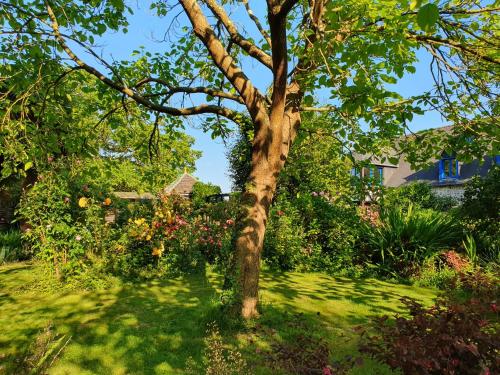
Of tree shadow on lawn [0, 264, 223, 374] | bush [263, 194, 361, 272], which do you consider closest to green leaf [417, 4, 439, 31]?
Result: tree shadow on lawn [0, 264, 223, 374]

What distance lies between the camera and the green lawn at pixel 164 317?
4.46 metres

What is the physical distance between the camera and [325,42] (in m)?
4.70

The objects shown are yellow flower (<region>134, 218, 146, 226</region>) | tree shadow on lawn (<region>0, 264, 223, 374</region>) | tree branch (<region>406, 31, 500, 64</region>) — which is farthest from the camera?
yellow flower (<region>134, 218, 146, 226</region>)

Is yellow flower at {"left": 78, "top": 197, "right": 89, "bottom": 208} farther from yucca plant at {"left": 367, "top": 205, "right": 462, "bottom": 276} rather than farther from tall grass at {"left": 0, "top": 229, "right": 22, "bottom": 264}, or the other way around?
yucca plant at {"left": 367, "top": 205, "right": 462, "bottom": 276}

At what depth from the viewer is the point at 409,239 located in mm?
9805

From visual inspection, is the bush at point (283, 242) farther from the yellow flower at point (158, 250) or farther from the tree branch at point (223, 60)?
the tree branch at point (223, 60)

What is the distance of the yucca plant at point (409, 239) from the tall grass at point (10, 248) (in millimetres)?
11731

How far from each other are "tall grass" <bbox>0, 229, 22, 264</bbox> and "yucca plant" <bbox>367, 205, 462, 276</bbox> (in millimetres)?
11731

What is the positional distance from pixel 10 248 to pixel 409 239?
13343mm

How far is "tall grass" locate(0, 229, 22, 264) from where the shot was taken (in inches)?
481

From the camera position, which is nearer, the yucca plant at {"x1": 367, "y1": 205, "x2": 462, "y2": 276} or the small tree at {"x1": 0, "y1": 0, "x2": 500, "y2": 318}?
the small tree at {"x1": 0, "y1": 0, "x2": 500, "y2": 318}

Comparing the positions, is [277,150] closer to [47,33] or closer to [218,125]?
[218,125]

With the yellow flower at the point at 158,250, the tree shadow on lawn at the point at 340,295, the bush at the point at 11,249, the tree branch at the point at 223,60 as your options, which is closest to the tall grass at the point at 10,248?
the bush at the point at 11,249

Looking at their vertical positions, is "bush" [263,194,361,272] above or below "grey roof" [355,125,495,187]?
below
